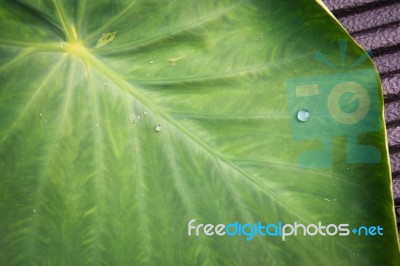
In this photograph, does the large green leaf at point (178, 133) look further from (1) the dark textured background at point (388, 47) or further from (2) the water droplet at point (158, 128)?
(1) the dark textured background at point (388, 47)

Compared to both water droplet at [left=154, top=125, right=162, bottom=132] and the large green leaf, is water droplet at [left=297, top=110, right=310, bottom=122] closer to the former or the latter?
the large green leaf

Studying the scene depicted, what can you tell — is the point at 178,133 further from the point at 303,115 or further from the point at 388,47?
the point at 388,47

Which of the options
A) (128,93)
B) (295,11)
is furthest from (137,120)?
(295,11)

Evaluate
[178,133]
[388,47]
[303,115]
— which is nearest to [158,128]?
[178,133]

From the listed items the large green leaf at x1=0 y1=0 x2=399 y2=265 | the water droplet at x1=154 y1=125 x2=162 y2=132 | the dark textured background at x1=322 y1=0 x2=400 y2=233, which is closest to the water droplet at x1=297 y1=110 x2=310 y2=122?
the large green leaf at x1=0 y1=0 x2=399 y2=265

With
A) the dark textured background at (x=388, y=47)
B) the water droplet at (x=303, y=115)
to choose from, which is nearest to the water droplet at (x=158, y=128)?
the water droplet at (x=303, y=115)

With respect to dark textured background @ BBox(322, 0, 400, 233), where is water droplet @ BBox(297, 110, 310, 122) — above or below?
below
